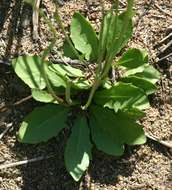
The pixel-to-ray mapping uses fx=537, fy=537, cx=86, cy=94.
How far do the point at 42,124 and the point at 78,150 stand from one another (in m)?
0.15

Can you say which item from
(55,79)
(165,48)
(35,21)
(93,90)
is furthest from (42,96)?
(165,48)

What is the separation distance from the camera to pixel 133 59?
6.15 ft

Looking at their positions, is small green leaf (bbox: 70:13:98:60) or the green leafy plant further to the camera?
small green leaf (bbox: 70:13:98:60)

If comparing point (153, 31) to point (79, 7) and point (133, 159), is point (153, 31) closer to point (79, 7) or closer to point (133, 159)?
point (79, 7)

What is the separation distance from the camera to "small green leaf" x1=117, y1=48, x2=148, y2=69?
1874 mm

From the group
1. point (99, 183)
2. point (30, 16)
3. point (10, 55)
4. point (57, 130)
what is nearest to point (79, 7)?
point (30, 16)

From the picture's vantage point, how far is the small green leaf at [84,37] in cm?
189

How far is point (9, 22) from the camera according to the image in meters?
1.97

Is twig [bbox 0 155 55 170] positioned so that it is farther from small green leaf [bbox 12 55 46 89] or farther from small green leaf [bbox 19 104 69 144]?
small green leaf [bbox 12 55 46 89]

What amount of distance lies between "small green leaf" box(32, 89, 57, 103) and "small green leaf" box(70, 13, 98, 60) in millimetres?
209

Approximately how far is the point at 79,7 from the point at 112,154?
59cm

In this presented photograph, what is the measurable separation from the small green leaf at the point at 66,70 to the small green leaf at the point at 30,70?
5 cm

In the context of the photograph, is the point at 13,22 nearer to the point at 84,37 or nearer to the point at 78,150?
the point at 84,37

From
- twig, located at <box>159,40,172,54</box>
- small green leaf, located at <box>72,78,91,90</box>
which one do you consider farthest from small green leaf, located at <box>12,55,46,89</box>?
twig, located at <box>159,40,172,54</box>
